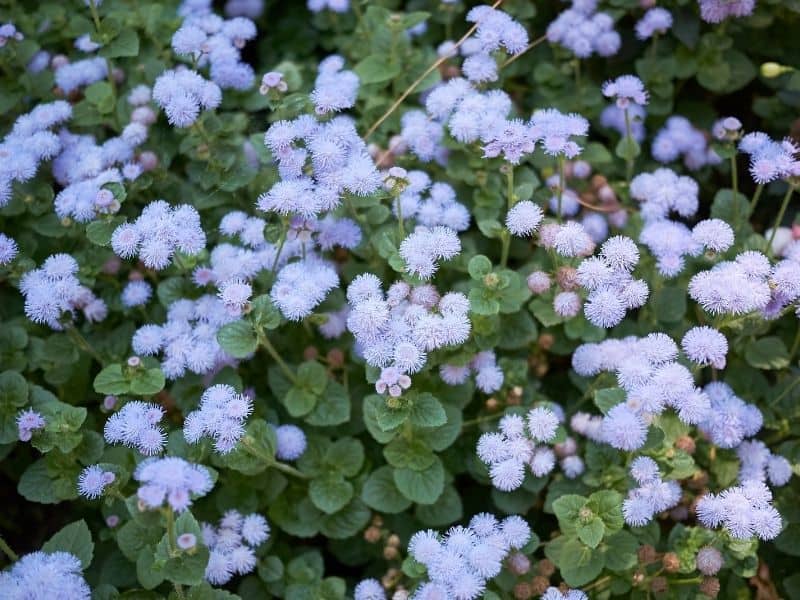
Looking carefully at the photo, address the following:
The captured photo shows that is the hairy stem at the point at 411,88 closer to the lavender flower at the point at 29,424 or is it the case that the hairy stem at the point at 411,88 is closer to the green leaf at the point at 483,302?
the green leaf at the point at 483,302

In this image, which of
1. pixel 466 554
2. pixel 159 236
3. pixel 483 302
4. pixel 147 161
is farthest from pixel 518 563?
pixel 147 161

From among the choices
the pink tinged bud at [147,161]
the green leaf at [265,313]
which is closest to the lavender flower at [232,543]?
the green leaf at [265,313]

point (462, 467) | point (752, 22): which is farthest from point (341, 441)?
point (752, 22)

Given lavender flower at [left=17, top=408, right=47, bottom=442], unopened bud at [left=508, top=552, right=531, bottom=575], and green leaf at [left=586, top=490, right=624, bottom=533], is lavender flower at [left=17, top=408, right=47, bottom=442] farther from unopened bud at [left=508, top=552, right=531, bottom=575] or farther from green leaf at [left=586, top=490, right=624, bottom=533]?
green leaf at [left=586, top=490, right=624, bottom=533]

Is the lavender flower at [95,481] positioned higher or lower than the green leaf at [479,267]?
lower

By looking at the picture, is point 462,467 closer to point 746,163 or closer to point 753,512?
point 753,512
